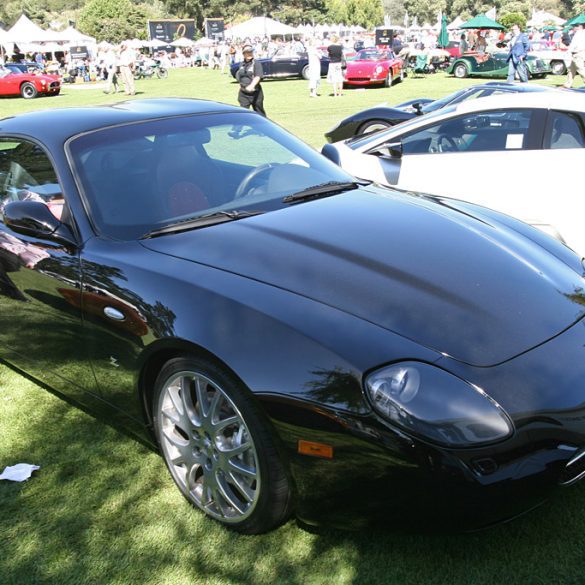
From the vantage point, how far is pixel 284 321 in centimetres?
240

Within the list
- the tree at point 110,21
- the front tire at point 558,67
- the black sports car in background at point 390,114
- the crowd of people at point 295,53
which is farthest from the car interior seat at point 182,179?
the tree at point 110,21

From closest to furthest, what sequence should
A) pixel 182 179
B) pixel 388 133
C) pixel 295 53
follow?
pixel 182 179
pixel 388 133
pixel 295 53

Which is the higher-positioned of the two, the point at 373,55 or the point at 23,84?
the point at 373,55

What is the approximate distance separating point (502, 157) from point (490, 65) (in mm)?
24041

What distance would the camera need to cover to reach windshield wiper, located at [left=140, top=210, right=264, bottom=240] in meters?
3.07

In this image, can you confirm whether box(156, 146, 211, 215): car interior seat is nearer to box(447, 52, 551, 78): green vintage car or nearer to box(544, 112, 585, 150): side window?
box(544, 112, 585, 150): side window

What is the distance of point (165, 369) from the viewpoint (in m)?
2.71

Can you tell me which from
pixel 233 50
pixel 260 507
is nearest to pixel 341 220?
pixel 260 507

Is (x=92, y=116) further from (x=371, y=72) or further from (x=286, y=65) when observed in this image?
(x=286, y=65)

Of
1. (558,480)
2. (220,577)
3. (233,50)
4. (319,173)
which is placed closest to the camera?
(558,480)

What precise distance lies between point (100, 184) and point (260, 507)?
1669 mm

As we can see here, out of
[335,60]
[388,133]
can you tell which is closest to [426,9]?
[335,60]

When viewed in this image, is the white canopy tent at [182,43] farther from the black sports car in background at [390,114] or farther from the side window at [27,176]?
the side window at [27,176]

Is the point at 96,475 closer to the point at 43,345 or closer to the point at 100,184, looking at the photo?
the point at 43,345
